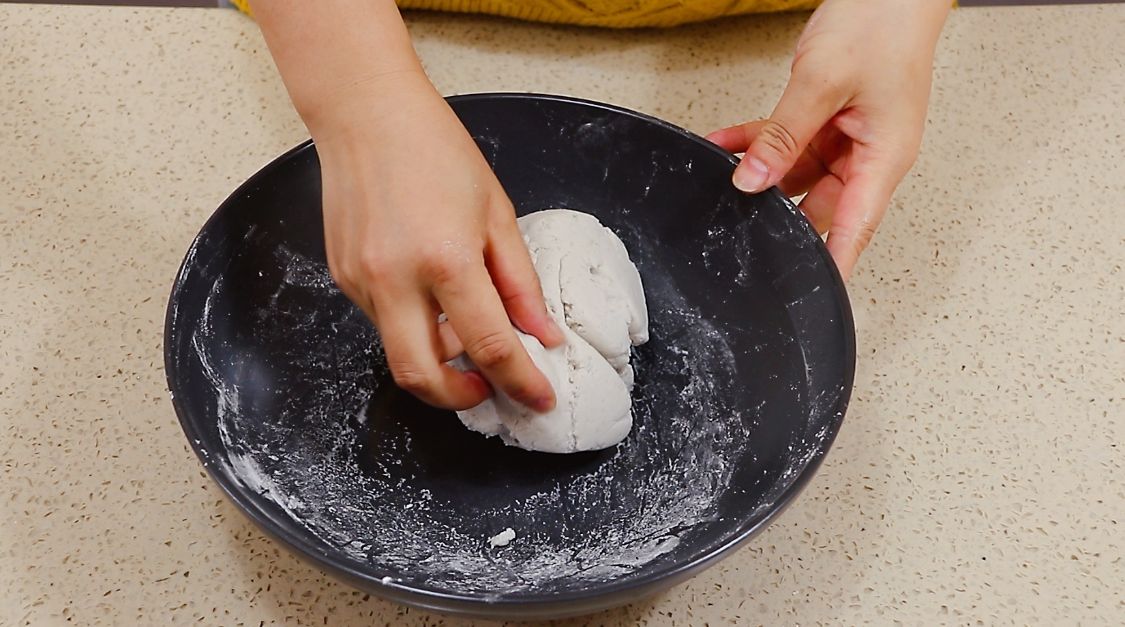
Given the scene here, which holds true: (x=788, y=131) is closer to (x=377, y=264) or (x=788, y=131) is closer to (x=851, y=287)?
(x=851, y=287)

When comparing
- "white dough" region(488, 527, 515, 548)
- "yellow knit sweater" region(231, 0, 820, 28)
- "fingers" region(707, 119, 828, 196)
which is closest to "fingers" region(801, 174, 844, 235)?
"fingers" region(707, 119, 828, 196)

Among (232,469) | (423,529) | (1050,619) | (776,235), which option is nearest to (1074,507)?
(1050,619)

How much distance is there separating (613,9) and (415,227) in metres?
0.73

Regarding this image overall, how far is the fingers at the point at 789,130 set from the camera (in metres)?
0.92

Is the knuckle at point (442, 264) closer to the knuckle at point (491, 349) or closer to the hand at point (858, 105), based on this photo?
the knuckle at point (491, 349)

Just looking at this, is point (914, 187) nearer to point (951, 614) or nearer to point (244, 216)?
point (951, 614)

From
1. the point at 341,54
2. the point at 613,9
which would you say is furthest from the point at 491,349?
the point at 613,9

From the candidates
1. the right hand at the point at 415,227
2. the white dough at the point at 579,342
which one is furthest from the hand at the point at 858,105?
the right hand at the point at 415,227

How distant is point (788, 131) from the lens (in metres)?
0.93

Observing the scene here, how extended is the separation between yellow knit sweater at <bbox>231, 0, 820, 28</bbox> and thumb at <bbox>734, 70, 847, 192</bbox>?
41 cm

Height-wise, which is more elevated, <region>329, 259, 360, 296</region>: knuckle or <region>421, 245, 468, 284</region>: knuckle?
<region>421, 245, 468, 284</region>: knuckle

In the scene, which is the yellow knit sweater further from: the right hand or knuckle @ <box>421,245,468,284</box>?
knuckle @ <box>421,245,468,284</box>

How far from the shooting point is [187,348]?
825mm

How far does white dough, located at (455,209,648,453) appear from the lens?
886mm
